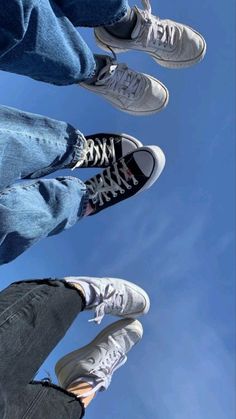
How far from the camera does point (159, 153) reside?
2092mm

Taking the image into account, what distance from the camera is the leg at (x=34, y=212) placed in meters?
1.42

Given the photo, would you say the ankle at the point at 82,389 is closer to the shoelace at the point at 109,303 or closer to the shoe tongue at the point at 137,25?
the shoelace at the point at 109,303

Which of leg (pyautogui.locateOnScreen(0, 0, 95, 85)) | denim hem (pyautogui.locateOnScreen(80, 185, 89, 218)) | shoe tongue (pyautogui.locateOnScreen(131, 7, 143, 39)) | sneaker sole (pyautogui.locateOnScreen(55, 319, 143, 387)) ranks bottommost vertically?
→ sneaker sole (pyautogui.locateOnScreen(55, 319, 143, 387))

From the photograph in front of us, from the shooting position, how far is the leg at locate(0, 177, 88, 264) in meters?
1.42

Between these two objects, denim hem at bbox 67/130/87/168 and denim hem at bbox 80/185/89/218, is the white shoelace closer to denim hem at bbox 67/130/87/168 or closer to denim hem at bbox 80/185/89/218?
denim hem at bbox 67/130/87/168

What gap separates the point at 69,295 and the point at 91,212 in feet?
1.47

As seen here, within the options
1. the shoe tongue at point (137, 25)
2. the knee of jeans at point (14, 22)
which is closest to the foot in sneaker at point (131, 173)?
the shoe tongue at point (137, 25)

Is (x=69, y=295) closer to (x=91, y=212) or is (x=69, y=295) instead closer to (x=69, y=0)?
(x=91, y=212)

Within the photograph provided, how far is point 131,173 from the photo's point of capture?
2.09 m

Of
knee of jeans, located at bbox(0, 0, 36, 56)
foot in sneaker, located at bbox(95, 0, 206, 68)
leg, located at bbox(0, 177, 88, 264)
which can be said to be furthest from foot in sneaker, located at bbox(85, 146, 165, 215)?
knee of jeans, located at bbox(0, 0, 36, 56)

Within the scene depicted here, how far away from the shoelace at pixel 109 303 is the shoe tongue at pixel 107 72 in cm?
86

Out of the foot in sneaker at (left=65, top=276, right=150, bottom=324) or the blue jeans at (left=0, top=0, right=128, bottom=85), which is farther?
the foot in sneaker at (left=65, top=276, right=150, bottom=324)

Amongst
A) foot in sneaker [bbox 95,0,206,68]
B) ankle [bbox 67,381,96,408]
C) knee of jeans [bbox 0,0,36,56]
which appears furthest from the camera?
ankle [bbox 67,381,96,408]

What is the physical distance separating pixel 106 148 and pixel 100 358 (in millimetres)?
948
